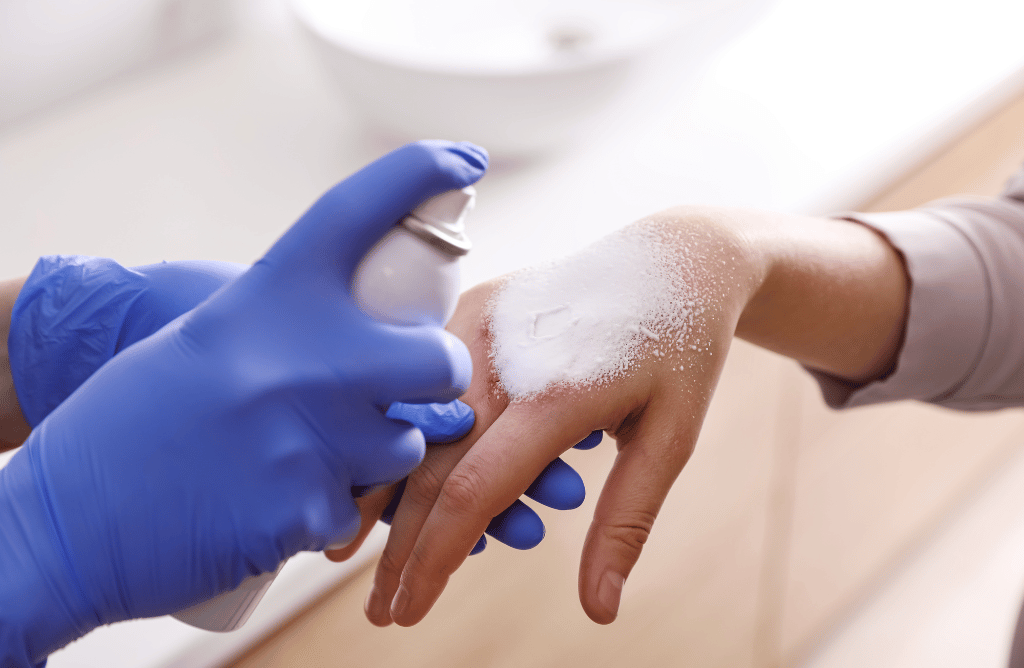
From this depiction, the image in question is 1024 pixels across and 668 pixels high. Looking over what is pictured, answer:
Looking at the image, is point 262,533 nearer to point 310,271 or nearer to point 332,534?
point 332,534

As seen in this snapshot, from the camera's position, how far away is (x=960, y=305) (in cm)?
70

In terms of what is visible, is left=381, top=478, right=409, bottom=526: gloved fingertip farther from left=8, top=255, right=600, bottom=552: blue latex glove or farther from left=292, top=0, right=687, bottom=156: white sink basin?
left=292, top=0, right=687, bottom=156: white sink basin

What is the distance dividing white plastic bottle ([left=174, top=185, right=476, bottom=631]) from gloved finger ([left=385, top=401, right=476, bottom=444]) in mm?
109

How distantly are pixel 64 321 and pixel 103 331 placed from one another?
0.02 m

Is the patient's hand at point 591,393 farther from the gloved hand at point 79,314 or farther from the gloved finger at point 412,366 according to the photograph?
the gloved hand at point 79,314

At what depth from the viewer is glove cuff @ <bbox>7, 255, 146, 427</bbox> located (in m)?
0.54

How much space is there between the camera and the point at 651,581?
0.91m

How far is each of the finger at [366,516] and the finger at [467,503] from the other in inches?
2.1

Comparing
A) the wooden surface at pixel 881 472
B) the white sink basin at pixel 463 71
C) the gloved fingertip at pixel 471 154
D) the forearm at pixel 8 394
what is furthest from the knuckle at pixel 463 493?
the wooden surface at pixel 881 472

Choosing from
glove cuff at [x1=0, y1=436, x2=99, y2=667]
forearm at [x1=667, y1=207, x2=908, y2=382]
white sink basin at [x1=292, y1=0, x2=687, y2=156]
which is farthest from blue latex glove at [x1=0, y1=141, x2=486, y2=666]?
white sink basin at [x1=292, y1=0, x2=687, y2=156]

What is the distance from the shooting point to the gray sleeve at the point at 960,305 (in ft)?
2.31

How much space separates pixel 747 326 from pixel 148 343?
1.56 feet

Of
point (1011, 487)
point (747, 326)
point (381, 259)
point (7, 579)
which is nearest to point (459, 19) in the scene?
point (747, 326)

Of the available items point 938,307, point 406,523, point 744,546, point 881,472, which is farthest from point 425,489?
point 881,472
